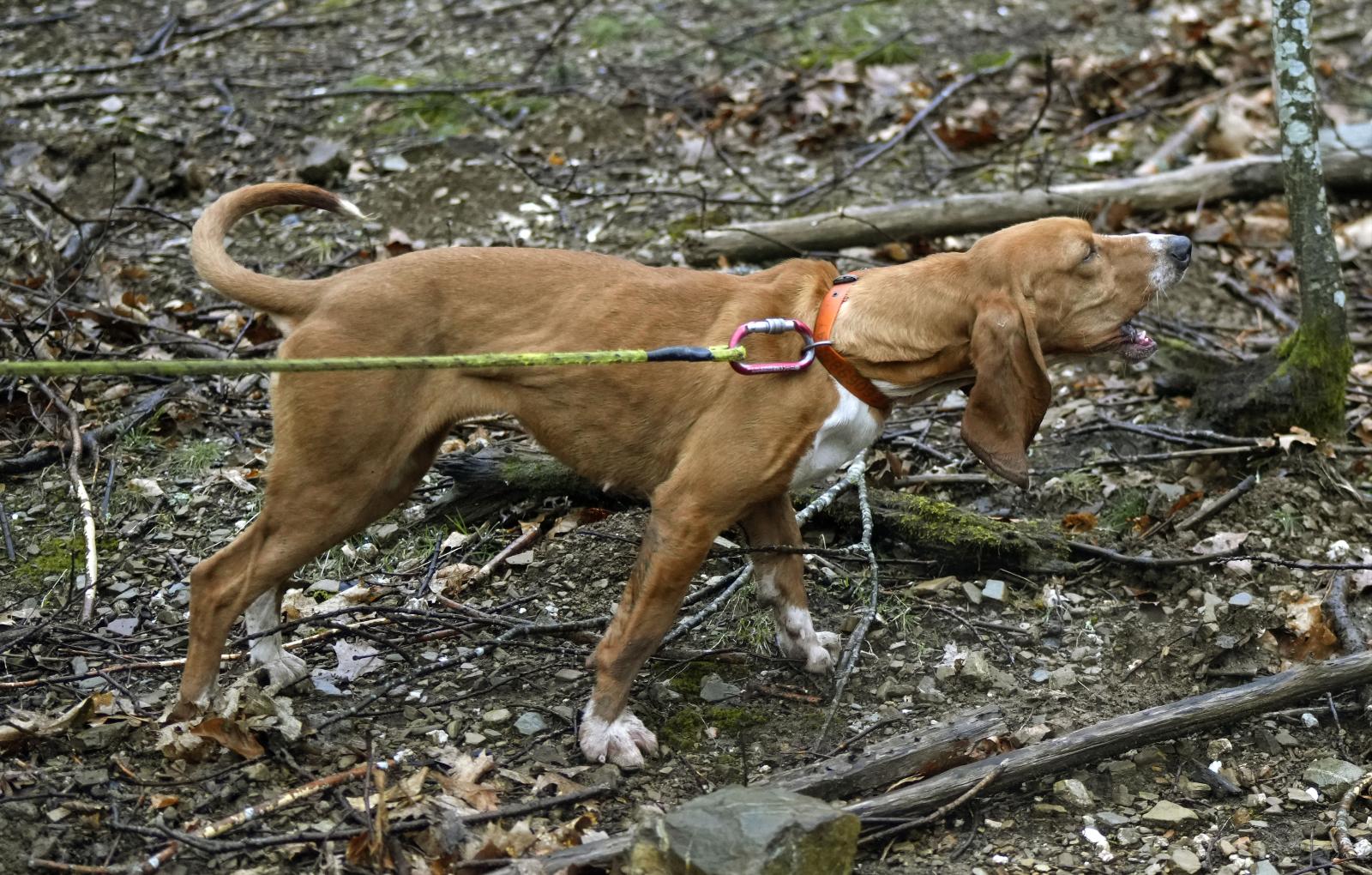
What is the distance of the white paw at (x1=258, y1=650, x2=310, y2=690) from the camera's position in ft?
15.7

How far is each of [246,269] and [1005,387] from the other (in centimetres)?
255

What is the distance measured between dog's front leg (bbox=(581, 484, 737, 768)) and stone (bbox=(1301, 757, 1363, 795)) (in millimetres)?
2070

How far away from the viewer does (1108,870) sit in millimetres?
4047

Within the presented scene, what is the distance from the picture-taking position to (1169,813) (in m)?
4.29

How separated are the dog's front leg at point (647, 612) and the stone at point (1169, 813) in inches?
63.8

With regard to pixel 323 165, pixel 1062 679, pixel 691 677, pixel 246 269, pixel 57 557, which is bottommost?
pixel 1062 679

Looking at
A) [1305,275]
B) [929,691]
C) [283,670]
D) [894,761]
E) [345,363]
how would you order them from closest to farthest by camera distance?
[345,363] → [894,761] → [283,670] → [929,691] → [1305,275]

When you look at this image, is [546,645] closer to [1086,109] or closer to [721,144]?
[721,144]

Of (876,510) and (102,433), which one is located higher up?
(102,433)

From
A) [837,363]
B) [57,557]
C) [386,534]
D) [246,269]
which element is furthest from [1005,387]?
[57,557]

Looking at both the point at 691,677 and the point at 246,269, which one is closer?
the point at 246,269

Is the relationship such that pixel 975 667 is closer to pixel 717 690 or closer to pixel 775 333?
pixel 717 690

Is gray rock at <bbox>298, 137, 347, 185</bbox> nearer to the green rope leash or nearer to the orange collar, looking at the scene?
the green rope leash

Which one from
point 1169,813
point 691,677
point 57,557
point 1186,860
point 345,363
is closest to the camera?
point 345,363
